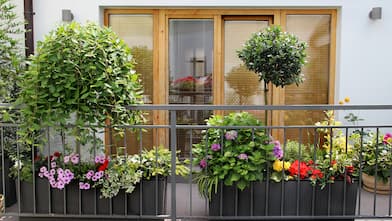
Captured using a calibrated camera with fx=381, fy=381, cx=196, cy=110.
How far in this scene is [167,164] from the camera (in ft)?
10.1

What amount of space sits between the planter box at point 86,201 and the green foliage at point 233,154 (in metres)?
0.40

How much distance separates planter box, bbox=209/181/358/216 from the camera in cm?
294

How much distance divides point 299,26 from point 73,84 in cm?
268

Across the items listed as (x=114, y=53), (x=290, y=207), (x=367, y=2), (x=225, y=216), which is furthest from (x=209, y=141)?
(x=367, y=2)

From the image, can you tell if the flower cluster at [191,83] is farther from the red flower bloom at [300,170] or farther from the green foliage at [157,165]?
the red flower bloom at [300,170]

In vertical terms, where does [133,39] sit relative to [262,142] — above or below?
above

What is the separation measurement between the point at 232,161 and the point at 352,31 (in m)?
2.28

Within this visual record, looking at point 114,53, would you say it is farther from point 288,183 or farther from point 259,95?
point 259,95

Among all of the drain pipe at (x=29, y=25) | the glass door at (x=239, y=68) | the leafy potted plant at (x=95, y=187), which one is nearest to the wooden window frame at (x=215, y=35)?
the glass door at (x=239, y=68)

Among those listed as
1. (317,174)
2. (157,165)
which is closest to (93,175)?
(157,165)

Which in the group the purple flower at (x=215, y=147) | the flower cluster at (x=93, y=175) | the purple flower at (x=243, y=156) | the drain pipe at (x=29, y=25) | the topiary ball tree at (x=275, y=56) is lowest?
the flower cluster at (x=93, y=175)

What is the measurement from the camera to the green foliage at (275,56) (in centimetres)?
322

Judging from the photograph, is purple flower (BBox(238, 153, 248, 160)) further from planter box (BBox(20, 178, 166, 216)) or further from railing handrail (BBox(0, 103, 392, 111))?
planter box (BBox(20, 178, 166, 216))

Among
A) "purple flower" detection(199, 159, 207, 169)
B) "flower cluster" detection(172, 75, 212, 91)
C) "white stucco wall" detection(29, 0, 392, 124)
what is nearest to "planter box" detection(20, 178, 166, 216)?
"purple flower" detection(199, 159, 207, 169)
